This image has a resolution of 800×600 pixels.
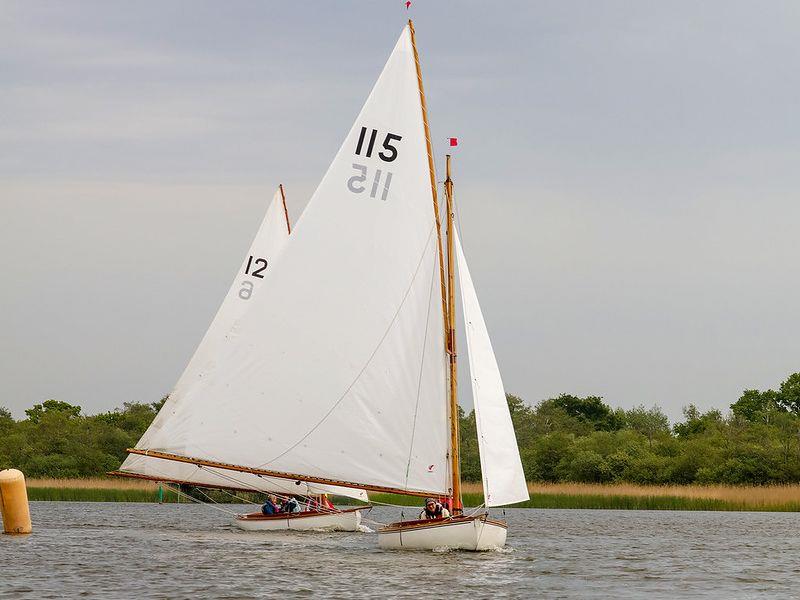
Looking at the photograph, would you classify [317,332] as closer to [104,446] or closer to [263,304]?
[263,304]

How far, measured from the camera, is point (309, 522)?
168 feet

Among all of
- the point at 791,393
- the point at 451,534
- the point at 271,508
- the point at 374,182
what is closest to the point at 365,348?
the point at 374,182

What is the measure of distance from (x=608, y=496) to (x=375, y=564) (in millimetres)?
37252

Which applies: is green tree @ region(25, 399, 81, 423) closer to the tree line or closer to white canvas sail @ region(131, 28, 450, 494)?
the tree line

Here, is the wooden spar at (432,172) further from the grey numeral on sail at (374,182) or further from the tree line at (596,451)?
the tree line at (596,451)

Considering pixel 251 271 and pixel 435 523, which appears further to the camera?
pixel 251 271

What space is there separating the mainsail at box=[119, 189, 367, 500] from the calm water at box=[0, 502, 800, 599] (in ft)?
7.41

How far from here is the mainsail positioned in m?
50.3

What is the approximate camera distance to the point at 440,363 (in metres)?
38.3

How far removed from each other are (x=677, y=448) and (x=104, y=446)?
43.4m

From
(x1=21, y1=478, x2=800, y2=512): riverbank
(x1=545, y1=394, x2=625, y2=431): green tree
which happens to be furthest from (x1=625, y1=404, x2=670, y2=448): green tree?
(x1=21, y1=478, x2=800, y2=512): riverbank

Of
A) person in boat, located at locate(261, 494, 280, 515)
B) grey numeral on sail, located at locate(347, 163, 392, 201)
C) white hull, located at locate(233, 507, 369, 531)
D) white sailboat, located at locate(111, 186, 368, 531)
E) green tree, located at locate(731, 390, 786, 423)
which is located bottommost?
white hull, located at locate(233, 507, 369, 531)

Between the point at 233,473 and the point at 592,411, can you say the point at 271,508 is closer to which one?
the point at 233,473

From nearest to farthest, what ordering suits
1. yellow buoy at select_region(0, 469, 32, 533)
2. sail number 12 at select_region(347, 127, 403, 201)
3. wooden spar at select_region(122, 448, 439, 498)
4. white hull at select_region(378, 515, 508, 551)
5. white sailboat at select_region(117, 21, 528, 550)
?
white hull at select_region(378, 515, 508, 551), wooden spar at select_region(122, 448, 439, 498), white sailboat at select_region(117, 21, 528, 550), sail number 12 at select_region(347, 127, 403, 201), yellow buoy at select_region(0, 469, 32, 533)
